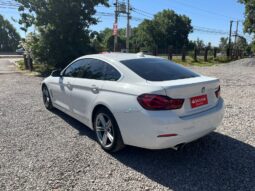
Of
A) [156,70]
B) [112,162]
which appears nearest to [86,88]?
[156,70]

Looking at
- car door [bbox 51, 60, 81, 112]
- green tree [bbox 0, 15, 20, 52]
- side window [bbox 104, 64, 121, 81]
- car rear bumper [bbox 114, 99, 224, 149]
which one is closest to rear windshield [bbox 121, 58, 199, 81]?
side window [bbox 104, 64, 121, 81]

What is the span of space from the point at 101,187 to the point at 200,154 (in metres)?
1.68

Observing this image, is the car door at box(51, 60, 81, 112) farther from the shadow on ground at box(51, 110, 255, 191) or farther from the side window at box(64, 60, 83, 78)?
the shadow on ground at box(51, 110, 255, 191)

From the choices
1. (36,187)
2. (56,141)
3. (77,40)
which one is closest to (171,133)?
(36,187)

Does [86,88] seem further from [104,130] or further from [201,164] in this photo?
[201,164]

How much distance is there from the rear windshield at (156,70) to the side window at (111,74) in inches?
8.4

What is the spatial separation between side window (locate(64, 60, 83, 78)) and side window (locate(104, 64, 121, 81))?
859mm

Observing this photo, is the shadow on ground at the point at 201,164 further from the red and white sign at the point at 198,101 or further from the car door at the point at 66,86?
the car door at the point at 66,86

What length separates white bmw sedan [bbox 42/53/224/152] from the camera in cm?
331

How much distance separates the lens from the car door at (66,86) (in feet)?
16.7

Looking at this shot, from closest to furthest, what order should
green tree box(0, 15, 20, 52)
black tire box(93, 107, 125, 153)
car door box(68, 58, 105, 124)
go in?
1. black tire box(93, 107, 125, 153)
2. car door box(68, 58, 105, 124)
3. green tree box(0, 15, 20, 52)

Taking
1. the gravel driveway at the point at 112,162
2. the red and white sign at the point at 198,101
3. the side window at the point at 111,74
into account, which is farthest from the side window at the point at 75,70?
the red and white sign at the point at 198,101

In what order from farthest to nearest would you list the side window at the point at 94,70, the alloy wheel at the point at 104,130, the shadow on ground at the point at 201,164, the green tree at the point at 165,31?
the green tree at the point at 165,31 → the side window at the point at 94,70 → the alloy wheel at the point at 104,130 → the shadow on ground at the point at 201,164

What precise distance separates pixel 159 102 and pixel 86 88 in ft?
5.37
